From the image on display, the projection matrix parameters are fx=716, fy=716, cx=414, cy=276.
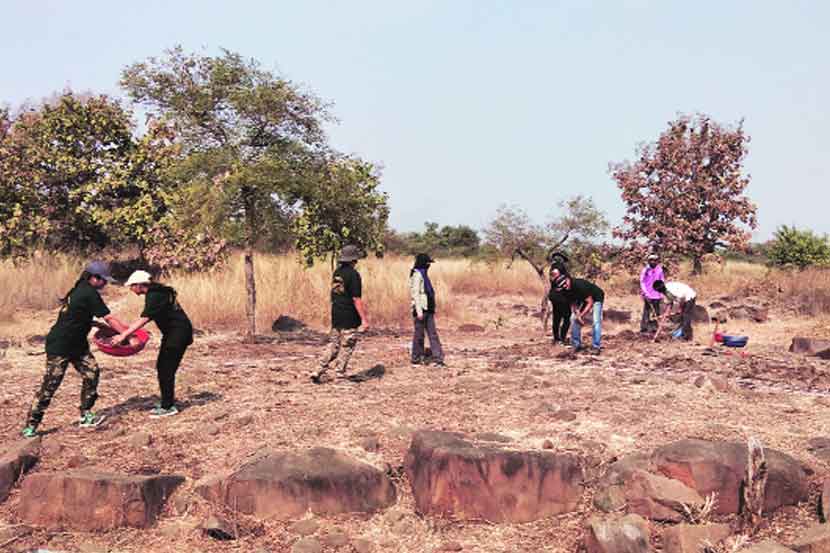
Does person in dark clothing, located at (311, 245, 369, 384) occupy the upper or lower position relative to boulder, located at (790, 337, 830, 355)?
upper

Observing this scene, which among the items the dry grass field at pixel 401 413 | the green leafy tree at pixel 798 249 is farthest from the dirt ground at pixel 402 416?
the green leafy tree at pixel 798 249

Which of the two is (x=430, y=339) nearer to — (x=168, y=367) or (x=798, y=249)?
(x=168, y=367)

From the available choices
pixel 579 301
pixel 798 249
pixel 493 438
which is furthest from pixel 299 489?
pixel 798 249

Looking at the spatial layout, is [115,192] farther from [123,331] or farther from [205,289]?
[123,331]

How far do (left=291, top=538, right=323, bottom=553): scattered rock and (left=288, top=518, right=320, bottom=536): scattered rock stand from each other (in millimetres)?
166

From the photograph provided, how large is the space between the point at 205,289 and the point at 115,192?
6832 mm

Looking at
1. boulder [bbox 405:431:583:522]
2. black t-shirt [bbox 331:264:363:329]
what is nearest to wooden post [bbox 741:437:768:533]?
boulder [bbox 405:431:583:522]

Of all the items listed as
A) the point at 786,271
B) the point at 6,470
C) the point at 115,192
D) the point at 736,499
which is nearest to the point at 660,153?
the point at 786,271

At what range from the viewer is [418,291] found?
9.48m

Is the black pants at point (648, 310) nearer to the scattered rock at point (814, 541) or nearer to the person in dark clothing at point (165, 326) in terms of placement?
the scattered rock at point (814, 541)

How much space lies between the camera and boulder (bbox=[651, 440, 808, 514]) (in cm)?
521

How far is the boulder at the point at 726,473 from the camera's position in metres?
5.21

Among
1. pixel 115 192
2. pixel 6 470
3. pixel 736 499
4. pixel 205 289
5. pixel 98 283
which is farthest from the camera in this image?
pixel 115 192

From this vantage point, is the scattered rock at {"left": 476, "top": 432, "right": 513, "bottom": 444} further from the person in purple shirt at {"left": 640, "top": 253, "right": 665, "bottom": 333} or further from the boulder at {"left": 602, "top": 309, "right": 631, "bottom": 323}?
the boulder at {"left": 602, "top": 309, "right": 631, "bottom": 323}
